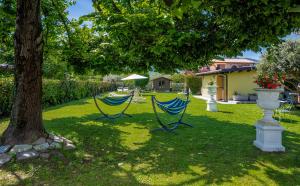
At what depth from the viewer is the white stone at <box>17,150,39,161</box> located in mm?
5043

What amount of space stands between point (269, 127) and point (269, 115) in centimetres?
33

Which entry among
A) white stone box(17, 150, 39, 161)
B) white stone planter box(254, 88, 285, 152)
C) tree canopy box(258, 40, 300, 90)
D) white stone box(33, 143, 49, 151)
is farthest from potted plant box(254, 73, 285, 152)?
tree canopy box(258, 40, 300, 90)

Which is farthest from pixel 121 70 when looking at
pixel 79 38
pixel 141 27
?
pixel 141 27

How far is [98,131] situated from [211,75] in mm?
19540

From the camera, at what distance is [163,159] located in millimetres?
5332

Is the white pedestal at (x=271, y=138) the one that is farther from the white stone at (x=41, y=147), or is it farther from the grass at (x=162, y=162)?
the white stone at (x=41, y=147)

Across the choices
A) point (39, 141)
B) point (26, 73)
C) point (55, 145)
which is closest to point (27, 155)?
point (39, 141)

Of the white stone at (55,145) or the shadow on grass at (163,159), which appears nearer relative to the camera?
the shadow on grass at (163,159)

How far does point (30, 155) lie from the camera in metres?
5.13

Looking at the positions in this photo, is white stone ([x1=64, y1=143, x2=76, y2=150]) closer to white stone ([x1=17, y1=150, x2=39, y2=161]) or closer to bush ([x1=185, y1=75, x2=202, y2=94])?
white stone ([x1=17, y1=150, x2=39, y2=161])

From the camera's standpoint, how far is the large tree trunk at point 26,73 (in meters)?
5.49

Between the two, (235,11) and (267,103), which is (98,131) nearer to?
(267,103)

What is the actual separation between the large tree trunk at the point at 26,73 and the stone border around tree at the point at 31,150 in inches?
8.1

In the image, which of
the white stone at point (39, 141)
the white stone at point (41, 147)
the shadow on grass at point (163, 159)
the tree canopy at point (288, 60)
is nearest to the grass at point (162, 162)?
the shadow on grass at point (163, 159)
